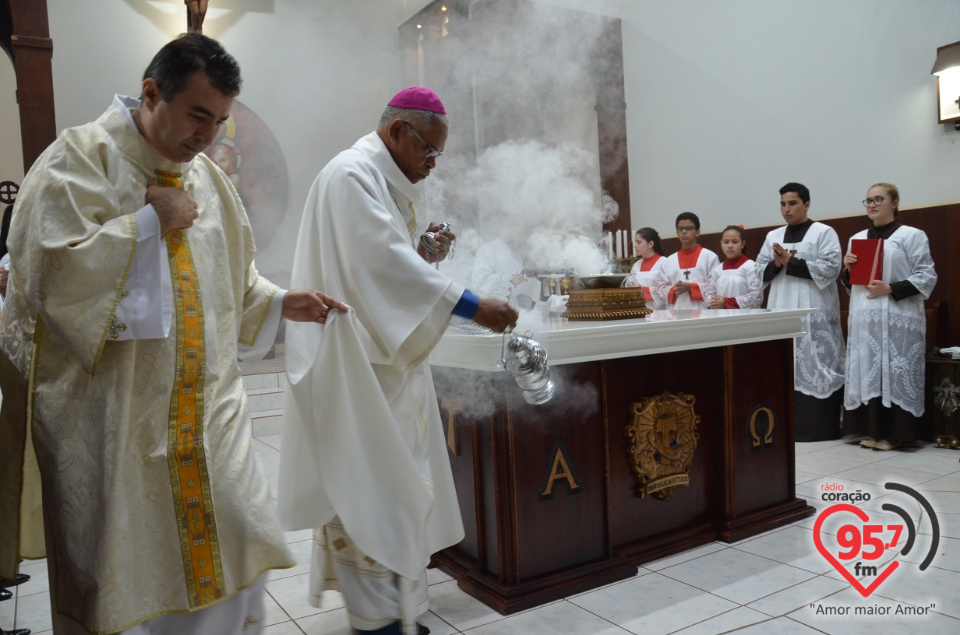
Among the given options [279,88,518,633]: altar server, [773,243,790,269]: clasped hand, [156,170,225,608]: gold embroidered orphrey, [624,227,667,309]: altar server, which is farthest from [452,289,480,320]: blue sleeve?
[624,227,667,309]: altar server

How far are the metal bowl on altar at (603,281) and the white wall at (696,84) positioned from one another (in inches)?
147

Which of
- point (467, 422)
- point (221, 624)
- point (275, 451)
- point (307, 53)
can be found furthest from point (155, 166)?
point (307, 53)

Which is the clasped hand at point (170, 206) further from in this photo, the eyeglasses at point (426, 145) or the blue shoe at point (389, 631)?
the blue shoe at point (389, 631)

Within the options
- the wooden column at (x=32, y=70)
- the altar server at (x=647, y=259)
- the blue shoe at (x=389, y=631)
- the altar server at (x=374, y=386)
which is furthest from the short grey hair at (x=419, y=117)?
the altar server at (x=647, y=259)

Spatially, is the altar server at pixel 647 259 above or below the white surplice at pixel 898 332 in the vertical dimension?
above

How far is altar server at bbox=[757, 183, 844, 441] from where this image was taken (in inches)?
223

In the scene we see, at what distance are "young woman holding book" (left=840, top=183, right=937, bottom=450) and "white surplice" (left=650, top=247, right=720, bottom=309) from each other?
1220 mm

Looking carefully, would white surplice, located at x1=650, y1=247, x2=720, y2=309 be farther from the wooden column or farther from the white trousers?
the wooden column

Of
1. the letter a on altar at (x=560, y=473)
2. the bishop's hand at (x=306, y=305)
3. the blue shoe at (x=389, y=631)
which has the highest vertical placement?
the bishop's hand at (x=306, y=305)

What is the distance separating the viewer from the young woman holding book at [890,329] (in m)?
5.22

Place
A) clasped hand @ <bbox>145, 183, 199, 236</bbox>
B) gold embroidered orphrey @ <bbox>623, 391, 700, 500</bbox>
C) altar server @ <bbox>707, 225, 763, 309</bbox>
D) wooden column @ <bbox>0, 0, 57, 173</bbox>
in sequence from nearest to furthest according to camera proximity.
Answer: clasped hand @ <bbox>145, 183, 199, 236</bbox> → gold embroidered orphrey @ <bbox>623, 391, 700, 500</bbox> → wooden column @ <bbox>0, 0, 57, 173</bbox> → altar server @ <bbox>707, 225, 763, 309</bbox>

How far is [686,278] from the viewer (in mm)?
6586

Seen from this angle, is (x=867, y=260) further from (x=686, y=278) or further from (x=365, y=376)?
(x=365, y=376)

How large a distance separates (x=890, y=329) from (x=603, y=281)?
120 inches
